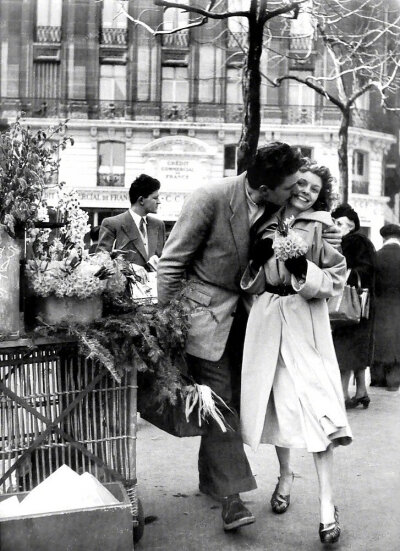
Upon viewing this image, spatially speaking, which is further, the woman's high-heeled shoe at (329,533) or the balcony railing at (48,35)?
the balcony railing at (48,35)

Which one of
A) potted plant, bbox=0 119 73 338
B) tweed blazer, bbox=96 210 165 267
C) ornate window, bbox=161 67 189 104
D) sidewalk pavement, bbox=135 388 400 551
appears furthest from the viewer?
ornate window, bbox=161 67 189 104

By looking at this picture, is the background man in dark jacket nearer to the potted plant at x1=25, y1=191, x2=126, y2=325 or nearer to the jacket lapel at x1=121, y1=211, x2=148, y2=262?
the jacket lapel at x1=121, y1=211, x2=148, y2=262

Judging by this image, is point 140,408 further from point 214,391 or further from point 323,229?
point 323,229

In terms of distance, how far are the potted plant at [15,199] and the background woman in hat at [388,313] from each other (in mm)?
5822

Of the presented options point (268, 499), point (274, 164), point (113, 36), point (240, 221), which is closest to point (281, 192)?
point (274, 164)

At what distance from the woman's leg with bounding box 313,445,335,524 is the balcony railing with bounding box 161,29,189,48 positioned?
75.9 feet

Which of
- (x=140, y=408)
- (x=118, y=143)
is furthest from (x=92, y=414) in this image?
(x=118, y=143)

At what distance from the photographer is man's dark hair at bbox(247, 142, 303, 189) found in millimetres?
3809

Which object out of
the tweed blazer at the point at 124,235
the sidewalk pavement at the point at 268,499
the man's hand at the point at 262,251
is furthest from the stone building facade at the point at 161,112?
the man's hand at the point at 262,251

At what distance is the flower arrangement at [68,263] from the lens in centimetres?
343

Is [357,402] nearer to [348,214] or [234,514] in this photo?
[348,214]

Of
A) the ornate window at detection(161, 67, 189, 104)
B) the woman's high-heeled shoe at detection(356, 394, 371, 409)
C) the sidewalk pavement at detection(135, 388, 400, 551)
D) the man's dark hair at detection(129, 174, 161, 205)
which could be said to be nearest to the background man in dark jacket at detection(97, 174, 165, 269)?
the man's dark hair at detection(129, 174, 161, 205)

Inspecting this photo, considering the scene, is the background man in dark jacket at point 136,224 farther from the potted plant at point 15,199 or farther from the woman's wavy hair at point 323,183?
the potted plant at point 15,199

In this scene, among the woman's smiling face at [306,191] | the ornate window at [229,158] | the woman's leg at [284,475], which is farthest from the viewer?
the ornate window at [229,158]
